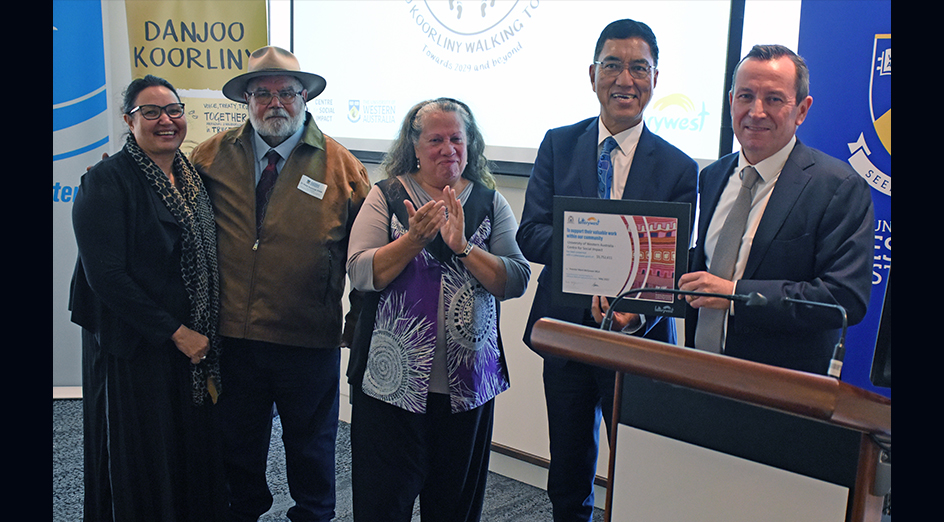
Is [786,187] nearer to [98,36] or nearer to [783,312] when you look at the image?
[783,312]

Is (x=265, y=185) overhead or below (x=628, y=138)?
below

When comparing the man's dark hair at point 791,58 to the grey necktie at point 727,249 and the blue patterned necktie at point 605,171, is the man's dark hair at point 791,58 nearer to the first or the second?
the grey necktie at point 727,249

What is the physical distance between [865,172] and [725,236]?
738mm

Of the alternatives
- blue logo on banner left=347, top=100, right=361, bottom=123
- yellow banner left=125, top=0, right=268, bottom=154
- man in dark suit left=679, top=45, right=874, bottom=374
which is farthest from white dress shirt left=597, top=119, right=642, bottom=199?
yellow banner left=125, top=0, right=268, bottom=154

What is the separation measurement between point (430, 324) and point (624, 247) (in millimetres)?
671

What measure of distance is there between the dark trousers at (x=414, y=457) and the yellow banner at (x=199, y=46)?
2.38 m

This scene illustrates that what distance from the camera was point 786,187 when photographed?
158 centimetres

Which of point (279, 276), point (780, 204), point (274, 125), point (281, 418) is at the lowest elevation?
point (281, 418)

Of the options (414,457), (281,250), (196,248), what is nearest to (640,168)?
(414,457)

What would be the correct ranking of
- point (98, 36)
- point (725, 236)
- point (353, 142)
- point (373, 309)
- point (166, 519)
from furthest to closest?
point (98, 36)
point (353, 142)
point (166, 519)
point (373, 309)
point (725, 236)

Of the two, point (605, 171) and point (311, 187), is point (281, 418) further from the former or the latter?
point (605, 171)

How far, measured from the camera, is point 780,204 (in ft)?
5.17
